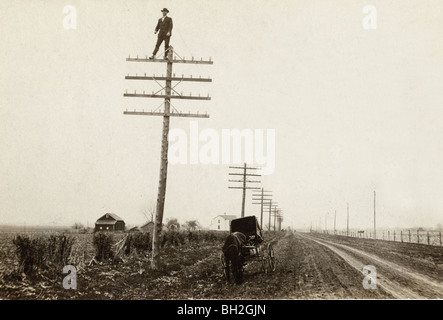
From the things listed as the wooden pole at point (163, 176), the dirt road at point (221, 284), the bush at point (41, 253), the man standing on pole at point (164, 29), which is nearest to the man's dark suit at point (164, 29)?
the man standing on pole at point (164, 29)

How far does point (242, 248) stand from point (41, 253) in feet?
22.1

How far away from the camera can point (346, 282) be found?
40.3ft

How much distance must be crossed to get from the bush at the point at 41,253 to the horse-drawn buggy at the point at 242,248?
5470 millimetres

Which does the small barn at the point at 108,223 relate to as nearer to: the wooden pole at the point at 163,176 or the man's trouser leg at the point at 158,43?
the wooden pole at the point at 163,176

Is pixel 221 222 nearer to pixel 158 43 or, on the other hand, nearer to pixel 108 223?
pixel 108 223

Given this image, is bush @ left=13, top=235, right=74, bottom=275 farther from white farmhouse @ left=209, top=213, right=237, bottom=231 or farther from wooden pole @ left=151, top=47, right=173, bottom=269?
white farmhouse @ left=209, top=213, right=237, bottom=231

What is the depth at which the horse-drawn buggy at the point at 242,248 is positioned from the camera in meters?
12.6
